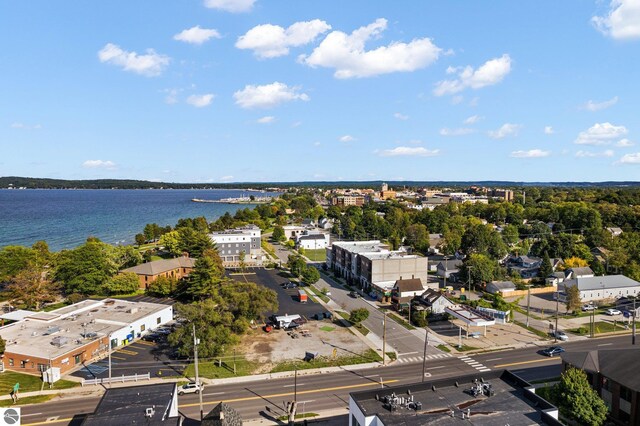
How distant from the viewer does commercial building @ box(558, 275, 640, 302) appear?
81.5 metres

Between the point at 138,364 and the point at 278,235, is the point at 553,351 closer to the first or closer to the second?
the point at 138,364

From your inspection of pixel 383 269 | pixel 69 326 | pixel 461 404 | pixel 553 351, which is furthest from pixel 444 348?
pixel 69 326

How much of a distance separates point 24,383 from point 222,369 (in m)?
22.7

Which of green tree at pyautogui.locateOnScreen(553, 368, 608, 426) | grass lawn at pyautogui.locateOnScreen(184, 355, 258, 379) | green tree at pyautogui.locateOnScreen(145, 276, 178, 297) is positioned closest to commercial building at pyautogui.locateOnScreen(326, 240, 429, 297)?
grass lawn at pyautogui.locateOnScreen(184, 355, 258, 379)

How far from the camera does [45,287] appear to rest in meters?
75.9

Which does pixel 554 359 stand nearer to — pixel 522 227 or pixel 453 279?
pixel 453 279

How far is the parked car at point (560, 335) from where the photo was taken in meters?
59.7

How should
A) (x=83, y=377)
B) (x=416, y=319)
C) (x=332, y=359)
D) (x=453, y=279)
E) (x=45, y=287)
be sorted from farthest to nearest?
(x=453, y=279)
(x=45, y=287)
(x=416, y=319)
(x=332, y=359)
(x=83, y=377)

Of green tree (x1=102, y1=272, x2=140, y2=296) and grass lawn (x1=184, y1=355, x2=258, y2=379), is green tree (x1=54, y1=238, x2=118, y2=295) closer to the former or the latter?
green tree (x1=102, y1=272, x2=140, y2=296)

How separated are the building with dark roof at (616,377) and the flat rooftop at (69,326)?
60.1 m

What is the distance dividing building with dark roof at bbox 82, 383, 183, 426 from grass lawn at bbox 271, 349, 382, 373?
57.6ft

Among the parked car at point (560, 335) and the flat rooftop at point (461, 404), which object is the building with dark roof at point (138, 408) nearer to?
the flat rooftop at point (461, 404)

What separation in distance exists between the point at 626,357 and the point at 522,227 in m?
131

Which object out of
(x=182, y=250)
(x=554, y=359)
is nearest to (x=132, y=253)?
(x=182, y=250)
